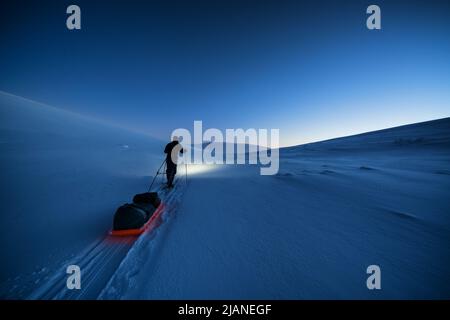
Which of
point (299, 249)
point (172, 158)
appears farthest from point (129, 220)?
point (172, 158)

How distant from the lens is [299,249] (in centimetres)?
274

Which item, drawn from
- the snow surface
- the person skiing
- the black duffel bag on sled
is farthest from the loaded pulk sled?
the person skiing

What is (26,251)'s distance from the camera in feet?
9.75

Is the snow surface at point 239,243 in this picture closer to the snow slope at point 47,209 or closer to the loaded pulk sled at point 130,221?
the snow slope at point 47,209

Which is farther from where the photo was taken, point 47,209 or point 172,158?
point 172,158

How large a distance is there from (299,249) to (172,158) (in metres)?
6.19

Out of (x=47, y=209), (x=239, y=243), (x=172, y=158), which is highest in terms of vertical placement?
(x=172, y=158)

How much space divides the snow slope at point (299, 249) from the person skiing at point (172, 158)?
2.62 m

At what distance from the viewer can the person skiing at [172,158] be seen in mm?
7477

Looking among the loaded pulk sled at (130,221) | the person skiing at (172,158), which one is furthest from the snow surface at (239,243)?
the person skiing at (172,158)

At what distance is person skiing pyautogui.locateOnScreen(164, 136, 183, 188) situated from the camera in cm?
748

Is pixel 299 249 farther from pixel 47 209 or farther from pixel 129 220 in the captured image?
pixel 47 209

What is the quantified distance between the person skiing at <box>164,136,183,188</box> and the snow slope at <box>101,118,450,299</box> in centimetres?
262
